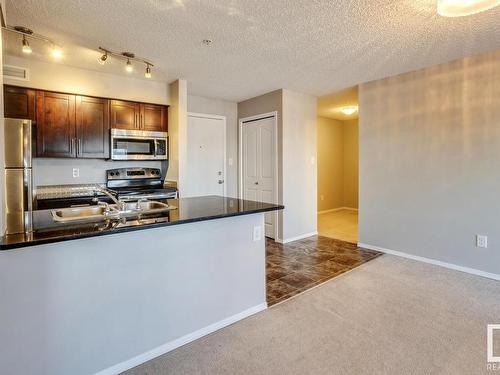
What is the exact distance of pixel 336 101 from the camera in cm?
542

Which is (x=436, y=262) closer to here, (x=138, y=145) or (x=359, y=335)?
(x=359, y=335)

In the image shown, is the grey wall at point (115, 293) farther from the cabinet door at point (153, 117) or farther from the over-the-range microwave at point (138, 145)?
the cabinet door at point (153, 117)

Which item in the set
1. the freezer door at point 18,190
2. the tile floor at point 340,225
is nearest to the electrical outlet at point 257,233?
the freezer door at point 18,190

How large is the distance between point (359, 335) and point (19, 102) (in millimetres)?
4166

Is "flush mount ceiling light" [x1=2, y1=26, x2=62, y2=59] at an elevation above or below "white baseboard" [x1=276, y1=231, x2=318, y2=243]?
above

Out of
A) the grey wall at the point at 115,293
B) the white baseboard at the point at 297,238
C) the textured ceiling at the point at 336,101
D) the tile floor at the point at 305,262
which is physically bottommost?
the tile floor at the point at 305,262

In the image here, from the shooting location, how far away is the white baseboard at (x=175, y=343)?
1725 millimetres

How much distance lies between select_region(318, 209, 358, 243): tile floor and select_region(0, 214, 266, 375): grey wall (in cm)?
310

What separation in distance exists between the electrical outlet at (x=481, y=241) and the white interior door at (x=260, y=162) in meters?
2.63

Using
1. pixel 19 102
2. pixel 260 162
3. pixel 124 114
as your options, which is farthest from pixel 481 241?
pixel 19 102

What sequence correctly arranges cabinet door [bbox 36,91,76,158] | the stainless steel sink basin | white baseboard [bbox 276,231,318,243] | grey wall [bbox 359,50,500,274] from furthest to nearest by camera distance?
1. white baseboard [bbox 276,231,318,243]
2. cabinet door [bbox 36,91,76,158]
3. grey wall [bbox 359,50,500,274]
4. the stainless steel sink basin

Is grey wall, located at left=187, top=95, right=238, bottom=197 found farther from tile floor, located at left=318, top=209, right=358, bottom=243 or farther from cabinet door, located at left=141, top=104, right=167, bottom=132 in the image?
tile floor, located at left=318, top=209, right=358, bottom=243

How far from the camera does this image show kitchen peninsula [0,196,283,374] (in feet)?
4.76

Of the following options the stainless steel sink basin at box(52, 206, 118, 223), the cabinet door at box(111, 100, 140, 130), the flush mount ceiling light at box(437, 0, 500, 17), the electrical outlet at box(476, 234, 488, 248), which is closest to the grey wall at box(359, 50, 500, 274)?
the electrical outlet at box(476, 234, 488, 248)
